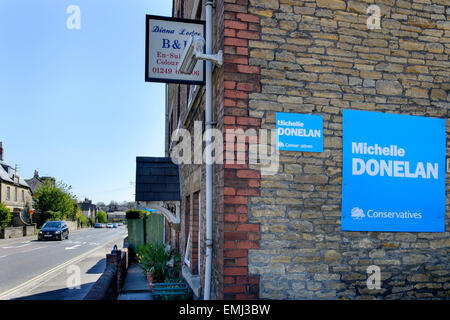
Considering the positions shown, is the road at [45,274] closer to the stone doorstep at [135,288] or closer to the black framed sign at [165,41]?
the stone doorstep at [135,288]

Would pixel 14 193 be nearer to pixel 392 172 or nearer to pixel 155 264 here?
pixel 155 264

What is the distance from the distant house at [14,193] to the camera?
4034cm

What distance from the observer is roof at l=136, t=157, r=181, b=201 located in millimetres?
8148

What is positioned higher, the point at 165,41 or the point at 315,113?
the point at 165,41

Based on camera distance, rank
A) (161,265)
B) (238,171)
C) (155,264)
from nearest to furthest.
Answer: (238,171), (161,265), (155,264)

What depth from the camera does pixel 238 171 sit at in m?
4.66

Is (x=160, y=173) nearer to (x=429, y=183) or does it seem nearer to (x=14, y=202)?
(x=429, y=183)

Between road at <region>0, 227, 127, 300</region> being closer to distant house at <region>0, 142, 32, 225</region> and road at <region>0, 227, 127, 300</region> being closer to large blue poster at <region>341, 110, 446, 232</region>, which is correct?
large blue poster at <region>341, 110, 446, 232</region>

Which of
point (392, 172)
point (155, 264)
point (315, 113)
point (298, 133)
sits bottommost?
point (155, 264)

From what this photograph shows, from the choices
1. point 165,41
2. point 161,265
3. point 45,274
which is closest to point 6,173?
point 45,274

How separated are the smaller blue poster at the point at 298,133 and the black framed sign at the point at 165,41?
202 centimetres

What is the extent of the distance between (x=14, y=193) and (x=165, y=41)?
44255 mm

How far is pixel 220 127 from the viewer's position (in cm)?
489
